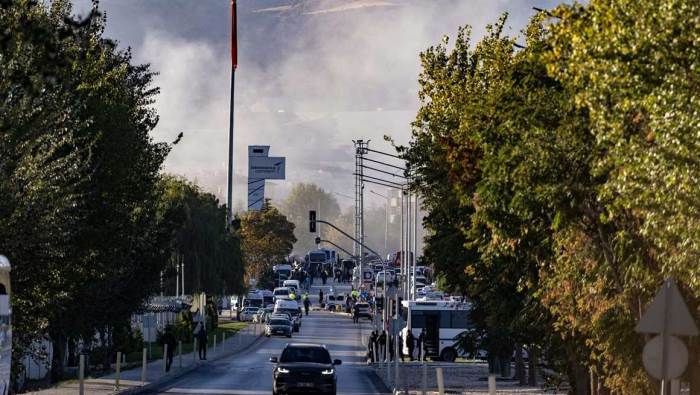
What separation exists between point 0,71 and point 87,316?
17.2 m

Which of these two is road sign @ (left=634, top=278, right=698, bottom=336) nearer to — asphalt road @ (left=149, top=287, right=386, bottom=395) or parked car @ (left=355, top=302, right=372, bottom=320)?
asphalt road @ (left=149, top=287, right=386, bottom=395)

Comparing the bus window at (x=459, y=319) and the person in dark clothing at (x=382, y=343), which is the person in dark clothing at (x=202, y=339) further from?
the bus window at (x=459, y=319)

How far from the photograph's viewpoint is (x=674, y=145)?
734 inches

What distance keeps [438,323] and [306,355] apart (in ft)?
136

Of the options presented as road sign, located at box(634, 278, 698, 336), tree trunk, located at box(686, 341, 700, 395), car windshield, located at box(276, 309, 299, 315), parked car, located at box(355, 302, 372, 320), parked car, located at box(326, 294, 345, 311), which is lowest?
tree trunk, located at box(686, 341, 700, 395)

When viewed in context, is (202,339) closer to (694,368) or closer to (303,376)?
(303,376)

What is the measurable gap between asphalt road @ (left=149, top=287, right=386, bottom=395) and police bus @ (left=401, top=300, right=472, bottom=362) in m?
3.42

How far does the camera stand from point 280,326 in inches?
4090

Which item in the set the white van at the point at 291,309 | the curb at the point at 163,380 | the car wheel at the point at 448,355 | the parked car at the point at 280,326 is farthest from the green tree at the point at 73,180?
the white van at the point at 291,309

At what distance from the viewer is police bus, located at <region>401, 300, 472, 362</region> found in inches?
3253

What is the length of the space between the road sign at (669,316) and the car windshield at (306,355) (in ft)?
80.7

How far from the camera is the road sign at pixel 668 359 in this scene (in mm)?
17562

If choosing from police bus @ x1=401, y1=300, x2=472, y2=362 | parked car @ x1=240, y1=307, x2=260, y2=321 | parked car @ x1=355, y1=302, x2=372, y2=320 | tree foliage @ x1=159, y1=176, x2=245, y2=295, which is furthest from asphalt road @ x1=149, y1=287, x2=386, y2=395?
parked car @ x1=240, y1=307, x2=260, y2=321

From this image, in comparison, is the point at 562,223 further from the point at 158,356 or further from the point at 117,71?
the point at 158,356
